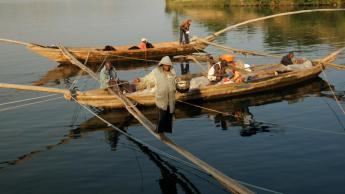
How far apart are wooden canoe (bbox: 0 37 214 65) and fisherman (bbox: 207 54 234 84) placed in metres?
7.23

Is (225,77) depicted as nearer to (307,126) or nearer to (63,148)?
(307,126)

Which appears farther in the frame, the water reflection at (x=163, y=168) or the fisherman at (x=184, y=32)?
the fisherman at (x=184, y=32)

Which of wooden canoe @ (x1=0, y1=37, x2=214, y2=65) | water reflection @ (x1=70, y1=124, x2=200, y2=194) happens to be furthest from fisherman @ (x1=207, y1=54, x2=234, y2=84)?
wooden canoe @ (x1=0, y1=37, x2=214, y2=65)

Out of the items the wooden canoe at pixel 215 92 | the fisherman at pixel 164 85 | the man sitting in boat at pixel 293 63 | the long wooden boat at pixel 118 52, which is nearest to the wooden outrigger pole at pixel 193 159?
the wooden canoe at pixel 215 92

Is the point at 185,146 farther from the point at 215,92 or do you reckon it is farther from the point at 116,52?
the point at 116,52

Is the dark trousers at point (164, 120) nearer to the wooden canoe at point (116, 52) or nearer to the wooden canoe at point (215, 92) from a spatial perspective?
the wooden canoe at point (215, 92)

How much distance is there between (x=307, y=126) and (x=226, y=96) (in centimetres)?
370

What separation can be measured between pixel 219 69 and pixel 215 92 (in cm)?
125

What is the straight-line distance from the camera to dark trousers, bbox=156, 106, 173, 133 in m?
10.00

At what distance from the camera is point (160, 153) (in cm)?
1131

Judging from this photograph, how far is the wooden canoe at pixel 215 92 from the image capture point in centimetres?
1417

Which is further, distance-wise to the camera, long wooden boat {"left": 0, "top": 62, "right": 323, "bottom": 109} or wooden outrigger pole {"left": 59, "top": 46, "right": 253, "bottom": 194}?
long wooden boat {"left": 0, "top": 62, "right": 323, "bottom": 109}

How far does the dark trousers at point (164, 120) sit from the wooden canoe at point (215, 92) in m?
4.31

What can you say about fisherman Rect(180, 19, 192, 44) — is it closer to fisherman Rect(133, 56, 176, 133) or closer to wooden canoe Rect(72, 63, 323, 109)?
wooden canoe Rect(72, 63, 323, 109)
